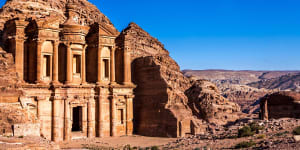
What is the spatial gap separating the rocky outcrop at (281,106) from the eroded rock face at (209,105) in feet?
15.2

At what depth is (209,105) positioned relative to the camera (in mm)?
36312

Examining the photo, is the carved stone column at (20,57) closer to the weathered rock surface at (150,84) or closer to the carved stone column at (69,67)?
the weathered rock surface at (150,84)

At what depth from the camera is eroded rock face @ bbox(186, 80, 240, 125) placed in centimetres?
3606

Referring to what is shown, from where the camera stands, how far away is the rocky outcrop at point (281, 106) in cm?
3238

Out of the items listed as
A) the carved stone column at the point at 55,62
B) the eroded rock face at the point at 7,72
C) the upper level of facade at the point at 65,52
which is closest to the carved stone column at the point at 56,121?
the upper level of facade at the point at 65,52

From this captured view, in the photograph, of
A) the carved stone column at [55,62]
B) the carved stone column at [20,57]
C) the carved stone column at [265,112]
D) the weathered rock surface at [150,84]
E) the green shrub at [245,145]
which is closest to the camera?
the green shrub at [245,145]

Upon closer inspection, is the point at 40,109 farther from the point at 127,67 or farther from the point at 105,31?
the point at 127,67

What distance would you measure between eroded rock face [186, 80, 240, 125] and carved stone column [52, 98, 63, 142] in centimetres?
1381

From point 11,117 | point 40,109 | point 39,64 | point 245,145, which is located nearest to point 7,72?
point 39,64

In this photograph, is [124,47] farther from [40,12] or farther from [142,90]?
[40,12]

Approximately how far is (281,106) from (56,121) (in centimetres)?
1999

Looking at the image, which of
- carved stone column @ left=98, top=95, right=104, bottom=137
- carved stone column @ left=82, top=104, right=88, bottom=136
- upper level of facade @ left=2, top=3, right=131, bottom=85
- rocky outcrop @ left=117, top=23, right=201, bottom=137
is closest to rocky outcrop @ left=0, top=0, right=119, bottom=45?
upper level of facade @ left=2, top=3, right=131, bottom=85

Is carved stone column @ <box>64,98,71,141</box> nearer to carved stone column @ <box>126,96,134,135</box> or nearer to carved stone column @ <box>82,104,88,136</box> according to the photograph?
carved stone column @ <box>82,104,88,136</box>

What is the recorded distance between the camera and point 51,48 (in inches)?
1169
